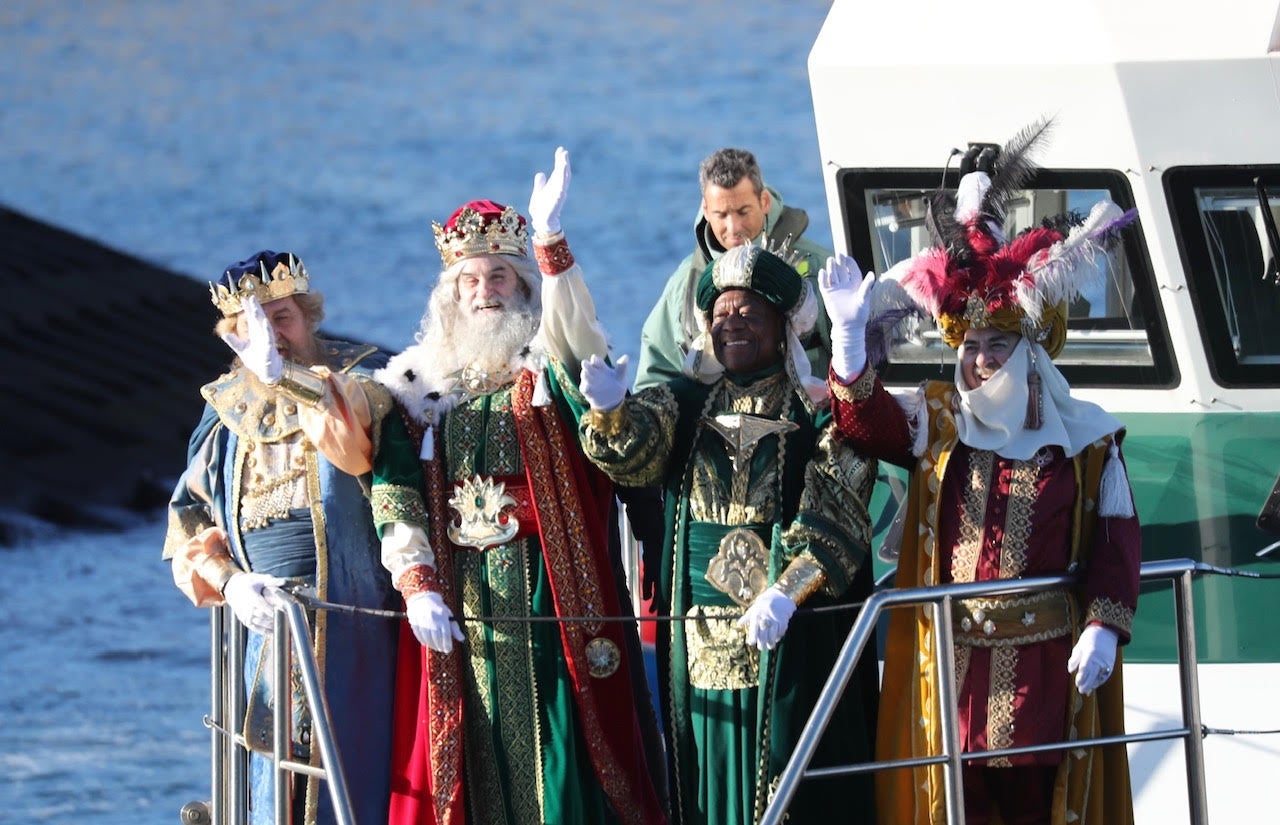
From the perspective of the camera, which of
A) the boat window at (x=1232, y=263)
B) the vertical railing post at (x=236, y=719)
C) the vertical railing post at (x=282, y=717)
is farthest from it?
the boat window at (x=1232, y=263)

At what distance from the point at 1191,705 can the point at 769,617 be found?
36.3 inches

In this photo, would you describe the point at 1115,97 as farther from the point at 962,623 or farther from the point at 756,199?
the point at 962,623

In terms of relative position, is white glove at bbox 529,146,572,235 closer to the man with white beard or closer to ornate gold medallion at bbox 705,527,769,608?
the man with white beard

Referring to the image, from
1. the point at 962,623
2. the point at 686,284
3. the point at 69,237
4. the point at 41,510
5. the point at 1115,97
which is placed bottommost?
the point at 962,623

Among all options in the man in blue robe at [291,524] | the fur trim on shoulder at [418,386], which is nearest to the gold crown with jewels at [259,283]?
the man in blue robe at [291,524]

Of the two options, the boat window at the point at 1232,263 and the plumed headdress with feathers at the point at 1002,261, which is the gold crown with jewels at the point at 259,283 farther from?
the boat window at the point at 1232,263

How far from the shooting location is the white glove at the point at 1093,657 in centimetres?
461

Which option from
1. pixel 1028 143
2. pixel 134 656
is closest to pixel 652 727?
pixel 1028 143

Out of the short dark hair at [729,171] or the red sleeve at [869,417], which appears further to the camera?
the short dark hair at [729,171]

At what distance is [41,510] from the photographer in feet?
86.1

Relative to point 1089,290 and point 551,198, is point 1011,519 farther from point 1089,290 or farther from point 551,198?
point 1089,290

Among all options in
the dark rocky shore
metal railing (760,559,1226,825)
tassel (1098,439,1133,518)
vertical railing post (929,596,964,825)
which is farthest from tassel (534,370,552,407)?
the dark rocky shore

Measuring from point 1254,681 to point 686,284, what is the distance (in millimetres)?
1707

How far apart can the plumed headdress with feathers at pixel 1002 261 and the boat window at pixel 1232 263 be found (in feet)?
5.06
